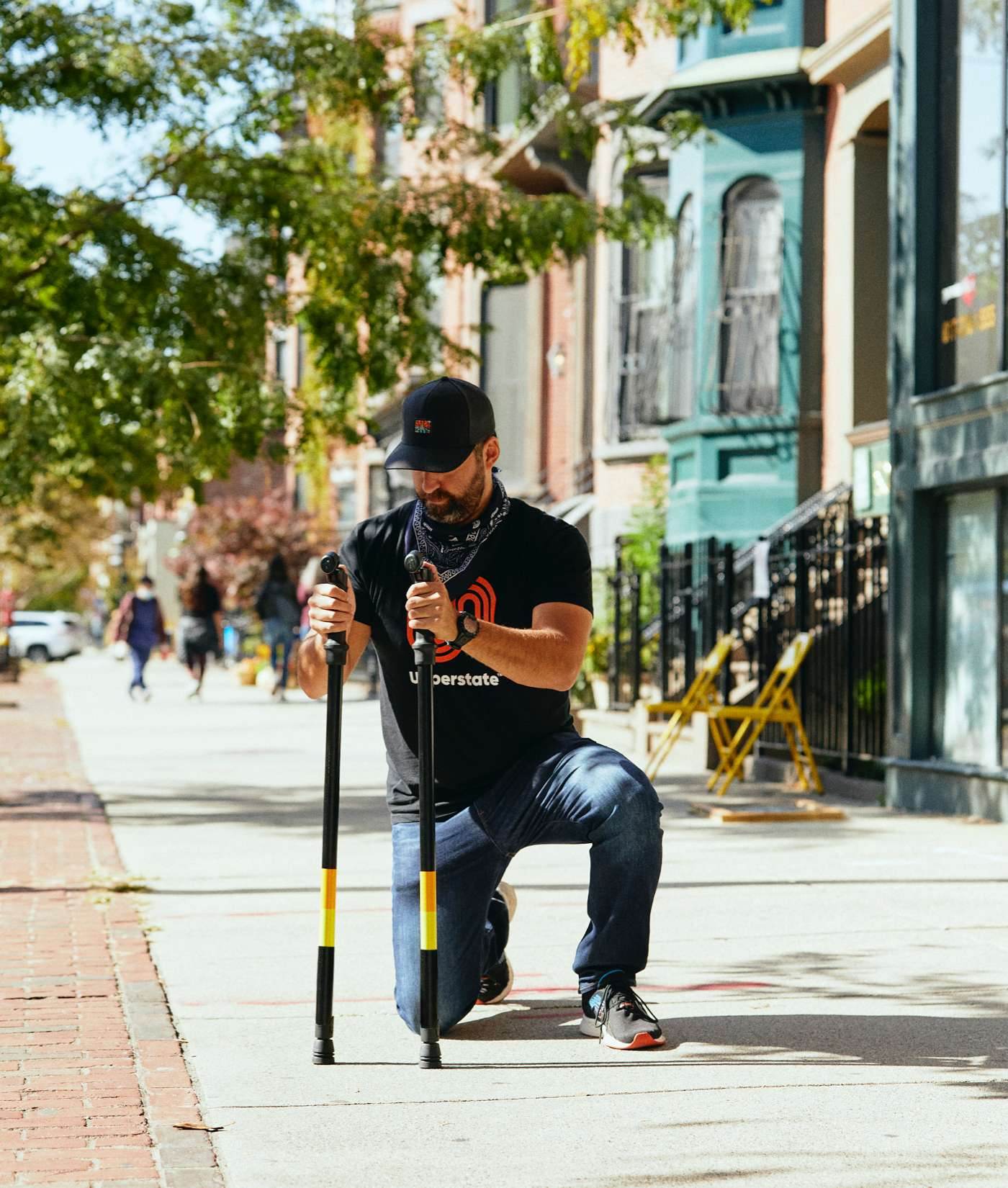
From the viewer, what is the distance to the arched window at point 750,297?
15.8 meters

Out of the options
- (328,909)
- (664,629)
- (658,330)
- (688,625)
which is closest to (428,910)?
(328,909)

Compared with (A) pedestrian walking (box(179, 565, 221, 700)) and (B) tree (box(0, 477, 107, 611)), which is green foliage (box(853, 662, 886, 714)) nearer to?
(B) tree (box(0, 477, 107, 611))

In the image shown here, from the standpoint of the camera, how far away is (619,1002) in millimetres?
4586

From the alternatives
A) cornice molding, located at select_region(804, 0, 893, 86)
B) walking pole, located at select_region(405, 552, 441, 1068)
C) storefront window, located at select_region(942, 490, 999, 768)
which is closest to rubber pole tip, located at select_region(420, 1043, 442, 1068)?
walking pole, located at select_region(405, 552, 441, 1068)

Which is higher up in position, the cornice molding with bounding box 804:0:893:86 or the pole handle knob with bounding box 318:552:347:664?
the cornice molding with bounding box 804:0:893:86

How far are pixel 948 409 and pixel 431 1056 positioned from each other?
6978 mm

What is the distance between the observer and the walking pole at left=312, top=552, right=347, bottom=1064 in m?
4.38

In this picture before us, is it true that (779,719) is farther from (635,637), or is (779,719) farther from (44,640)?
(44,640)

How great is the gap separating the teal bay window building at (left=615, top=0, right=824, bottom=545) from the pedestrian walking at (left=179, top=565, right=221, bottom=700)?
8152mm

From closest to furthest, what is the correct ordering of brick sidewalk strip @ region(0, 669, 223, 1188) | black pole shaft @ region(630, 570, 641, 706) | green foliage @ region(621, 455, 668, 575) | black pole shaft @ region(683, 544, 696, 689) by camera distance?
brick sidewalk strip @ region(0, 669, 223, 1188) → black pole shaft @ region(683, 544, 696, 689) → black pole shaft @ region(630, 570, 641, 706) → green foliage @ region(621, 455, 668, 575)

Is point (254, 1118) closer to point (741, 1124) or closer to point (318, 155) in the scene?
point (741, 1124)

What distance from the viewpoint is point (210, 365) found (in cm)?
1098

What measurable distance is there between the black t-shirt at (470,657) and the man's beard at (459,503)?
0.39 feet

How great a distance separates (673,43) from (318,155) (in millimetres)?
7084
